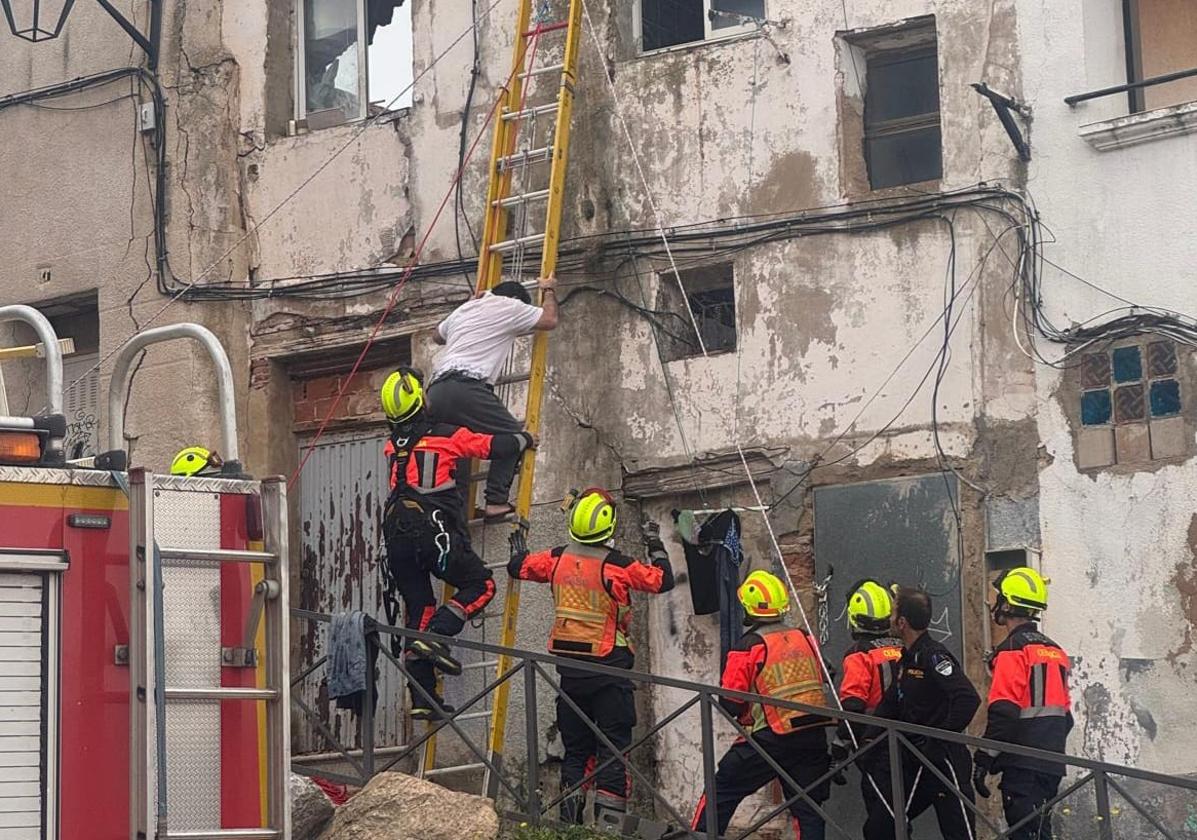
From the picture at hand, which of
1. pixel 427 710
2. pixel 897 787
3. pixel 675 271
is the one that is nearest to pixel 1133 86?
pixel 675 271

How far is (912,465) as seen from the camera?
503 inches

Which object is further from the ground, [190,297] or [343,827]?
[190,297]

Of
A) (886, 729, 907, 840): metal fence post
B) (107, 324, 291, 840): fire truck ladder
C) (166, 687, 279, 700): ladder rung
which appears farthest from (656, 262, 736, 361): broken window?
(166, 687, 279, 700): ladder rung

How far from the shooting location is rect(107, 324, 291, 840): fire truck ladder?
340 inches

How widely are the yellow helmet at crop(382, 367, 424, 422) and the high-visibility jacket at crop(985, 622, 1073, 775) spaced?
11.9 feet

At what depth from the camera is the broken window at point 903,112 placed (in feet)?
43.7

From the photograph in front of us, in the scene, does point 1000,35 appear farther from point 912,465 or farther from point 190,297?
point 190,297

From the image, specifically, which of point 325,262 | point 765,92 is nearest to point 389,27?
point 325,262

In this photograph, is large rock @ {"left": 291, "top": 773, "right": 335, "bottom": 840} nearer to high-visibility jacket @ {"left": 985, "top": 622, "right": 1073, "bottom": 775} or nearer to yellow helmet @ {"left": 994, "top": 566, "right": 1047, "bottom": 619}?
high-visibility jacket @ {"left": 985, "top": 622, "right": 1073, "bottom": 775}

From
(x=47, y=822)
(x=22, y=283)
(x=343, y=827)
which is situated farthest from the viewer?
(x=22, y=283)

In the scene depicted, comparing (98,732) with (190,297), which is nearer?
(98,732)

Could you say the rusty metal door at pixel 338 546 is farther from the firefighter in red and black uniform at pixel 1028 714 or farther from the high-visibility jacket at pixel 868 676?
the firefighter in red and black uniform at pixel 1028 714

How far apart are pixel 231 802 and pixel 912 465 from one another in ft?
17.3

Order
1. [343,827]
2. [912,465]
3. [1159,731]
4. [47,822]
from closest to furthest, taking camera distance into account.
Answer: [47,822]
[343,827]
[1159,731]
[912,465]
